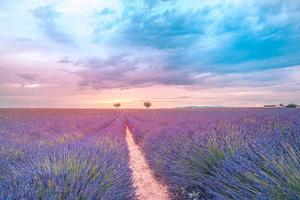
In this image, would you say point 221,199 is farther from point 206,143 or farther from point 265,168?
point 206,143

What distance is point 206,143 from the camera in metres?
4.92

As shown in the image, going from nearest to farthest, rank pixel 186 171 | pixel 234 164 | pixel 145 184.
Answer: pixel 234 164, pixel 186 171, pixel 145 184

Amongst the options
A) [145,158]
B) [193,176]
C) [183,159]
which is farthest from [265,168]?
[145,158]

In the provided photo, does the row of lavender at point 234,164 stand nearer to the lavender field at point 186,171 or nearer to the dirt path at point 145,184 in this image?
the lavender field at point 186,171

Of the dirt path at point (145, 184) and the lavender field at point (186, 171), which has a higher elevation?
the lavender field at point (186, 171)

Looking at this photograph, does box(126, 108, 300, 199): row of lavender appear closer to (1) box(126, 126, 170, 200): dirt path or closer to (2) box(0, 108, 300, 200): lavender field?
(2) box(0, 108, 300, 200): lavender field

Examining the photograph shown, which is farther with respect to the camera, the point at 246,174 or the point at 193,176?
the point at 193,176

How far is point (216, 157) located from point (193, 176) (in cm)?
55

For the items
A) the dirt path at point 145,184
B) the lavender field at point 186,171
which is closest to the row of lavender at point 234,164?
the lavender field at point 186,171

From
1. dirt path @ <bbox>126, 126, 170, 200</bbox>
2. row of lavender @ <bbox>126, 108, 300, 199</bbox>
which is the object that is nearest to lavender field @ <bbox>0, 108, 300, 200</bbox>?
row of lavender @ <bbox>126, 108, 300, 199</bbox>

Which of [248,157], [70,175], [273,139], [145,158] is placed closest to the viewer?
[70,175]

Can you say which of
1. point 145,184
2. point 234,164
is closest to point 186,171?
point 145,184

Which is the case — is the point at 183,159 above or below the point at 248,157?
below

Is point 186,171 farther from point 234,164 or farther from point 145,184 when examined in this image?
point 234,164
